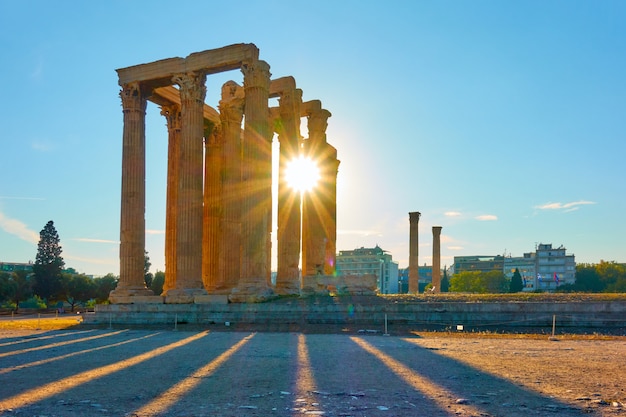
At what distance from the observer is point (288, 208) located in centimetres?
3706

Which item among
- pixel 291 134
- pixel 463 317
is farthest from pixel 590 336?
pixel 291 134

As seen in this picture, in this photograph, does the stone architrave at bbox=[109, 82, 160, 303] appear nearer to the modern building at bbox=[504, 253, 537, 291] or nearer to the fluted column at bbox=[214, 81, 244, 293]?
the fluted column at bbox=[214, 81, 244, 293]

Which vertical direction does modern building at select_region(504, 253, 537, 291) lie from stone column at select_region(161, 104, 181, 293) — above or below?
below

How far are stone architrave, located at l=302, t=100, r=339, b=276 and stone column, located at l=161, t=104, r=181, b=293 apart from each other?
29.2 feet

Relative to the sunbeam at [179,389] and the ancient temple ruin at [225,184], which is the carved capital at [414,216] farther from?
the sunbeam at [179,389]

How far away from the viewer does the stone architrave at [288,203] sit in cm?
3603

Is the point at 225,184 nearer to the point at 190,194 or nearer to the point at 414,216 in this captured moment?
the point at 190,194

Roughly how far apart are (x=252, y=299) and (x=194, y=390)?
19254 millimetres

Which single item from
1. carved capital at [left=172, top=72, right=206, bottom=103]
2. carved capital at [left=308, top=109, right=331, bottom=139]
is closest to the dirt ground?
carved capital at [left=172, top=72, right=206, bottom=103]

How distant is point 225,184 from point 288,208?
4.36 metres

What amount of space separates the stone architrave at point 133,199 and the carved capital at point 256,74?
304 inches

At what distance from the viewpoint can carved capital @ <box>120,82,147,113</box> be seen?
115 ft

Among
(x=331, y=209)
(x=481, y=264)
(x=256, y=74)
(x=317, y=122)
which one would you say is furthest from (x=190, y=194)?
(x=481, y=264)

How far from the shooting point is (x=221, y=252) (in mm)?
36344
